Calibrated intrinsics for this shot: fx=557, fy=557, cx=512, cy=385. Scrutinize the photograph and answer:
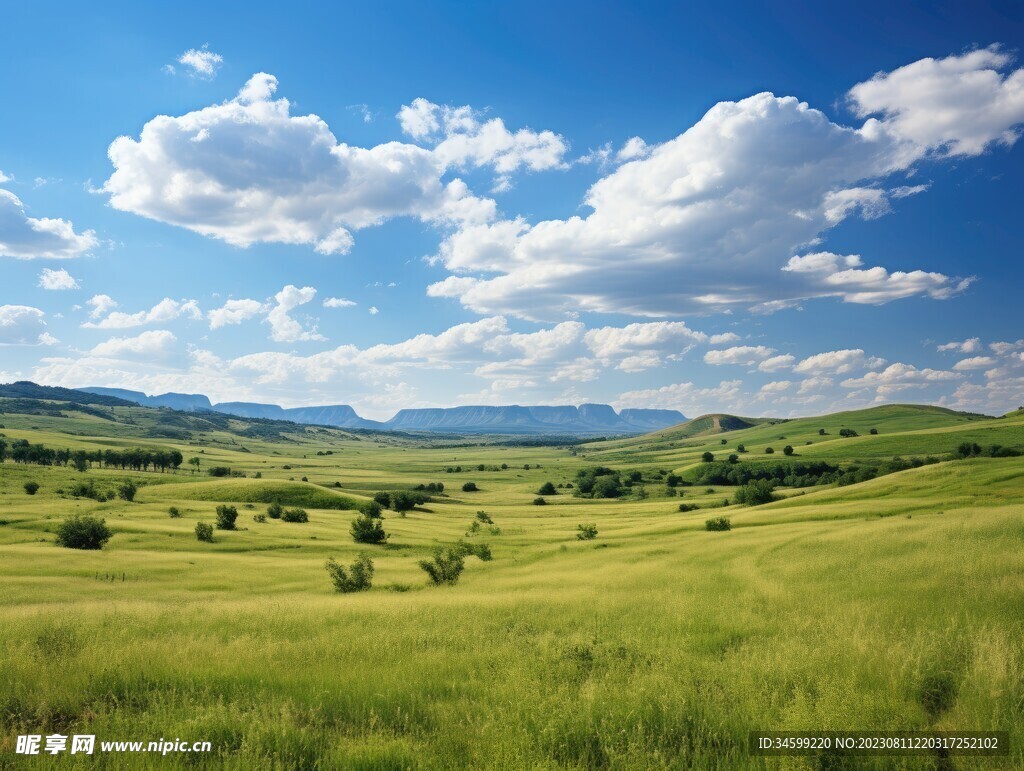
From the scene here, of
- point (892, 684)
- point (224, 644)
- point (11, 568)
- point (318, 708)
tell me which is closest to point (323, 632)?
point (224, 644)

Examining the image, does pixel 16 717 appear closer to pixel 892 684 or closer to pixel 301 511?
pixel 892 684

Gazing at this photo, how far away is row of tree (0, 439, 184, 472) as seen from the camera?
16425 centimetres

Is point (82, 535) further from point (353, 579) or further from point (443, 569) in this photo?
point (443, 569)

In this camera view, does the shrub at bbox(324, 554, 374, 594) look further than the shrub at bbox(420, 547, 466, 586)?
No

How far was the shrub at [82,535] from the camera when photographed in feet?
169

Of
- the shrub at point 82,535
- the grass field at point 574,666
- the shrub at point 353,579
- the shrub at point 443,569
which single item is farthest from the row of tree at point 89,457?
the grass field at point 574,666

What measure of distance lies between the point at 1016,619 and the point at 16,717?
20.1m

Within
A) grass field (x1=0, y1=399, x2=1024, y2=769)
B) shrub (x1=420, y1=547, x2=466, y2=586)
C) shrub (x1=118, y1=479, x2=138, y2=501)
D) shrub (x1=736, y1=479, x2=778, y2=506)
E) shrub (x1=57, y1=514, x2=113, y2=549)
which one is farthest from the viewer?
shrub (x1=118, y1=479, x2=138, y2=501)

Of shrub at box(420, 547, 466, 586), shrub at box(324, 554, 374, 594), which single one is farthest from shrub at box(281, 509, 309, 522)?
shrub at box(420, 547, 466, 586)

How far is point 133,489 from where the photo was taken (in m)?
104

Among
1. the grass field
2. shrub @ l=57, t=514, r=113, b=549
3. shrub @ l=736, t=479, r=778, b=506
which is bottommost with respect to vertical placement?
shrub @ l=736, t=479, r=778, b=506

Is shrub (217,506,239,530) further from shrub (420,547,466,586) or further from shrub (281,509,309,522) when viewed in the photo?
A: shrub (420,547,466,586)

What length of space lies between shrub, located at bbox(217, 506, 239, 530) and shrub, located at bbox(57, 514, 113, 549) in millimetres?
17549

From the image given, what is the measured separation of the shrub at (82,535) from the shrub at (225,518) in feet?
57.6
